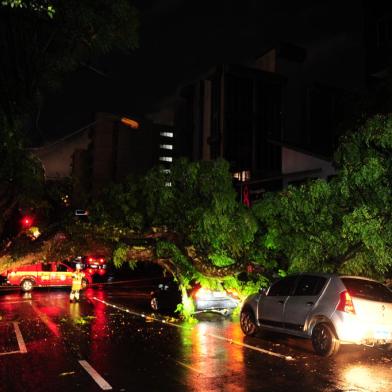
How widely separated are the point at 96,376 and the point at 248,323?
4.97 metres

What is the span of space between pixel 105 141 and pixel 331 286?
311ft

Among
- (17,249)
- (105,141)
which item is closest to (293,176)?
(17,249)

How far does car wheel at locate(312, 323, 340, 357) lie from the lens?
9.28 m

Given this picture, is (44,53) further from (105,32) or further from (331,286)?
(331,286)

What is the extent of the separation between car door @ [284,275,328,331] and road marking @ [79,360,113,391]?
4250mm

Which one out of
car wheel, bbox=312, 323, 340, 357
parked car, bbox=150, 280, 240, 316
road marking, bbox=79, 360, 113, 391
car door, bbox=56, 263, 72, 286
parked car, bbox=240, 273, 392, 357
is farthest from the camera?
car door, bbox=56, 263, 72, 286

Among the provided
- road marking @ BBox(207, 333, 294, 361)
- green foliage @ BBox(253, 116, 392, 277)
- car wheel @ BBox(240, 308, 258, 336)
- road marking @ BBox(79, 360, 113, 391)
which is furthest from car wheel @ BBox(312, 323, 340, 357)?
road marking @ BBox(79, 360, 113, 391)

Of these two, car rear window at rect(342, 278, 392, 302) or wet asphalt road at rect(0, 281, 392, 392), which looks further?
car rear window at rect(342, 278, 392, 302)

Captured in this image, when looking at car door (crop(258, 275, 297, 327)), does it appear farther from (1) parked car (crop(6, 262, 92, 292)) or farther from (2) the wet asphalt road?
(1) parked car (crop(6, 262, 92, 292))

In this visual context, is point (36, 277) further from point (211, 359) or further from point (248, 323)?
point (211, 359)

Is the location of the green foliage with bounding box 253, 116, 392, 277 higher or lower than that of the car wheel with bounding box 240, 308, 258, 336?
higher

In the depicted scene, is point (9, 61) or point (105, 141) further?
point (105, 141)

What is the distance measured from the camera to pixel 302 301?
33.5 feet

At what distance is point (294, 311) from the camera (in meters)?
10.3
